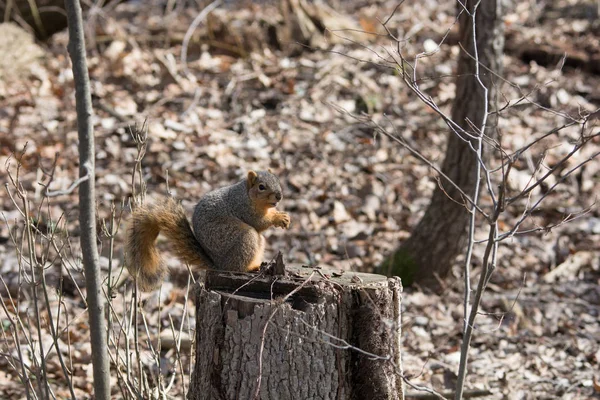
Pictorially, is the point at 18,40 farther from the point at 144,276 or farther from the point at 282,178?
the point at 144,276

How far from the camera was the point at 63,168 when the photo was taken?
619 centimetres

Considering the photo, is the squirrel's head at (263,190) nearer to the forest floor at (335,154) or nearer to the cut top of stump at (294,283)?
the cut top of stump at (294,283)

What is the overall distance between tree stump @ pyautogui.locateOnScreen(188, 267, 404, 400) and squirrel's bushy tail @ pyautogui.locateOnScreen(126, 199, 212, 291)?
1.25ft

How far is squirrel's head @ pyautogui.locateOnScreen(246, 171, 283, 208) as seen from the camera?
324 cm

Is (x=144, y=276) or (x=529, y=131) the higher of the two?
(x=529, y=131)

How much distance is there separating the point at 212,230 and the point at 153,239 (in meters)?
0.24

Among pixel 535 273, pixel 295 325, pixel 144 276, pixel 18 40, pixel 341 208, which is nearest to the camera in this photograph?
pixel 295 325

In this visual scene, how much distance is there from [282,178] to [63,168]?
1.81 meters

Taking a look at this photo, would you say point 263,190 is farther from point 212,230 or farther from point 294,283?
point 294,283

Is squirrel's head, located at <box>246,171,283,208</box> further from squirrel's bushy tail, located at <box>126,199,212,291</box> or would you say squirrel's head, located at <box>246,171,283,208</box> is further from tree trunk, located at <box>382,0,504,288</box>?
tree trunk, located at <box>382,0,504,288</box>

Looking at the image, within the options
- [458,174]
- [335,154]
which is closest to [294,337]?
[458,174]

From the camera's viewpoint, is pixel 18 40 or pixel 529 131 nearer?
pixel 529 131

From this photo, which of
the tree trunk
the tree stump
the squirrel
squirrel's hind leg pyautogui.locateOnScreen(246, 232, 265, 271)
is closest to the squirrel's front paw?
the squirrel

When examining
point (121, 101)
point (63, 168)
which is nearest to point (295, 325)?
point (63, 168)
